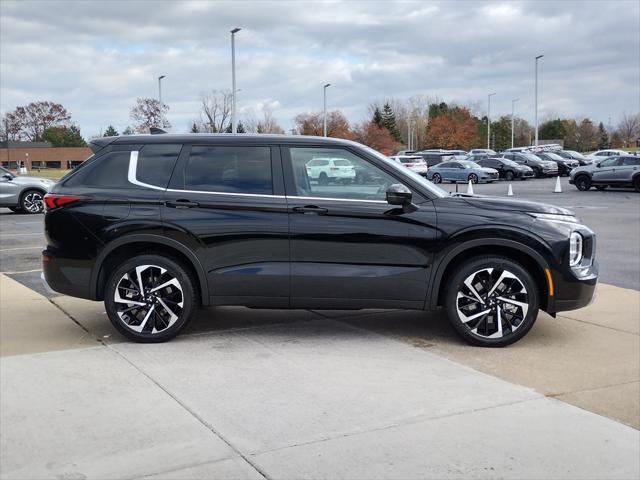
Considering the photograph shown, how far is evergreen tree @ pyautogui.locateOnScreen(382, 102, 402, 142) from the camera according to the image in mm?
110375

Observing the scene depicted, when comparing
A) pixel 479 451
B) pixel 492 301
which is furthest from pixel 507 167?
pixel 479 451

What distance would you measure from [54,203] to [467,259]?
11.8 feet

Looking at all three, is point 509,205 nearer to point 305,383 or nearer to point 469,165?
point 305,383

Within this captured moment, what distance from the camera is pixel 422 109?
122m

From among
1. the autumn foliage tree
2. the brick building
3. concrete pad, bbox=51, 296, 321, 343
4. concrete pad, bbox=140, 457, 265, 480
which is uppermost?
the autumn foliage tree

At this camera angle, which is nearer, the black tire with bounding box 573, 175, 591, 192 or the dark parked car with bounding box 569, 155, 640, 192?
the dark parked car with bounding box 569, 155, 640, 192

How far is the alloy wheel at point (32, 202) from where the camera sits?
67.5 ft

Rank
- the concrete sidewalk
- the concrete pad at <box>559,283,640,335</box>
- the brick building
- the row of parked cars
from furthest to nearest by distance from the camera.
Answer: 1. the brick building
2. the row of parked cars
3. the concrete pad at <box>559,283,640,335</box>
4. the concrete sidewalk

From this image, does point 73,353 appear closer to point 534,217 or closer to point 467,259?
point 467,259

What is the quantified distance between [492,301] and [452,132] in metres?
102

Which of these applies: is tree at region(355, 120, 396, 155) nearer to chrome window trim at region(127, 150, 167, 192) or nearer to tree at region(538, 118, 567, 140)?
tree at region(538, 118, 567, 140)

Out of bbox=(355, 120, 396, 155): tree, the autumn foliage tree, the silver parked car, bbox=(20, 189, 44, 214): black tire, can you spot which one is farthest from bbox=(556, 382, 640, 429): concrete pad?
the autumn foliage tree

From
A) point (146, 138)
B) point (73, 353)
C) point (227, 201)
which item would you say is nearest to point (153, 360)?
point (73, 353)

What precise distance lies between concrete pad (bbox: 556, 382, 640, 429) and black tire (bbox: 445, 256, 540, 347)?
108cm
